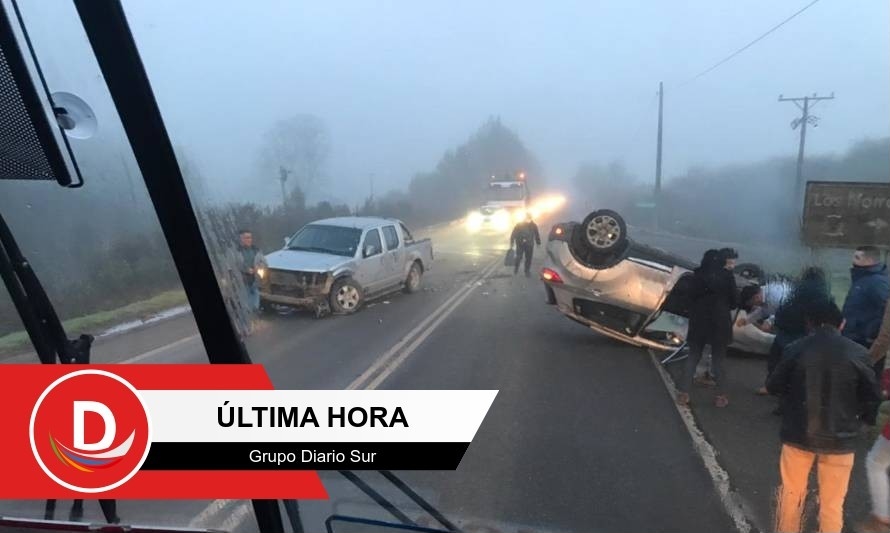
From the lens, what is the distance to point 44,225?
2.08 m

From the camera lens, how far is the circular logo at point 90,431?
1.99 metres

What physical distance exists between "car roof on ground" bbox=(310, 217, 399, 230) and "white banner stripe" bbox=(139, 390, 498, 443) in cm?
77

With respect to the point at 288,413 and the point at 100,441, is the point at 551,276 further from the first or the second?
the point at 100,441

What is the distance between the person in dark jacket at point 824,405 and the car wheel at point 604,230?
83 cm

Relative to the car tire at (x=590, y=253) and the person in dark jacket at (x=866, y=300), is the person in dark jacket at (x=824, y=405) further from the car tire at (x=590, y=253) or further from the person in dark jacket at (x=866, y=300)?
the car tire at (x=590, y=253)

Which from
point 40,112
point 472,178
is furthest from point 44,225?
point 472,178

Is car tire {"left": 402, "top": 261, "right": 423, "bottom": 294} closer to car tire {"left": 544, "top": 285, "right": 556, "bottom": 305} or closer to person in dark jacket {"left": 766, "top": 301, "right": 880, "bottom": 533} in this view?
car tire {"left": 544, "top": 285, "right": 556, "bottom": 305}

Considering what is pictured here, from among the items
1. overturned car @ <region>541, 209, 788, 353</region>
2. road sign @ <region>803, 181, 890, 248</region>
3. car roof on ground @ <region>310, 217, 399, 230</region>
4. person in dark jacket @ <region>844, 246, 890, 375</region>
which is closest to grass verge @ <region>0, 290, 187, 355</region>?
car roof on ground @ <region>310, 217, 399, 230</region>

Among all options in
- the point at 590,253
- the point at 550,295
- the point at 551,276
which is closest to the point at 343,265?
the point at 590,253

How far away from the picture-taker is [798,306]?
106 inches

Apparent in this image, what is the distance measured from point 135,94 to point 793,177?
6.98 feet

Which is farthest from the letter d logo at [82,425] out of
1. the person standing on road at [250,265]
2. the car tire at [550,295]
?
the car tire at [550,295]

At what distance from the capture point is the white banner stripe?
6.37 feet

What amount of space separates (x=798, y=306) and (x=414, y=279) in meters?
1.73
